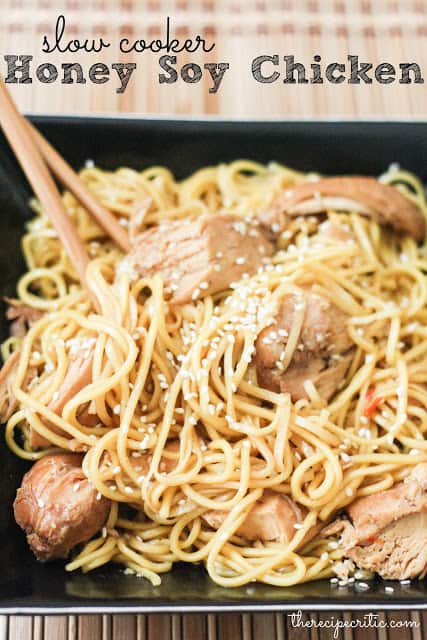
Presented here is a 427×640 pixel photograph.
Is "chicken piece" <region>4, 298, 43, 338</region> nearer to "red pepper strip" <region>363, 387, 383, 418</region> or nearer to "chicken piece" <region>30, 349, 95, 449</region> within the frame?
"chicken piece" <region>30, 349, 95, 449</region>

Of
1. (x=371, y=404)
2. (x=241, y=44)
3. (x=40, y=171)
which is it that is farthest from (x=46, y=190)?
(x=241, y=44)

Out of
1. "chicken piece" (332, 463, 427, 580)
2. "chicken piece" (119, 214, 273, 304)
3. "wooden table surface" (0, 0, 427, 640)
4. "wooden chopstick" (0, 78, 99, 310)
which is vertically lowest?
"chicken piece" (332, 463, 427, 580)

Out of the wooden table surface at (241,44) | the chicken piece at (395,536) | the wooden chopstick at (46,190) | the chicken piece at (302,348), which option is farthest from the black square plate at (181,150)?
the chicken piece at (302,348)

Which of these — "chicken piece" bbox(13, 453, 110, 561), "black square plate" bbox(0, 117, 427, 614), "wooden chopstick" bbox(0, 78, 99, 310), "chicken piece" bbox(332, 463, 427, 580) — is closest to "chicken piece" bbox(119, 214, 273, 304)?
"wooden chopstick" bbox(0, 78, 99, 310)

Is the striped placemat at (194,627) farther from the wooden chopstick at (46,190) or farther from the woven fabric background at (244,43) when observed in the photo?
the woven fabric background at (244,43)

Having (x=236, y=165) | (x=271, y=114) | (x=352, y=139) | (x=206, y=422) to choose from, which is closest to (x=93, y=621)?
(x=206, y=422)

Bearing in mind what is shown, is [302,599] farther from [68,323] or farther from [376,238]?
[376,238]
